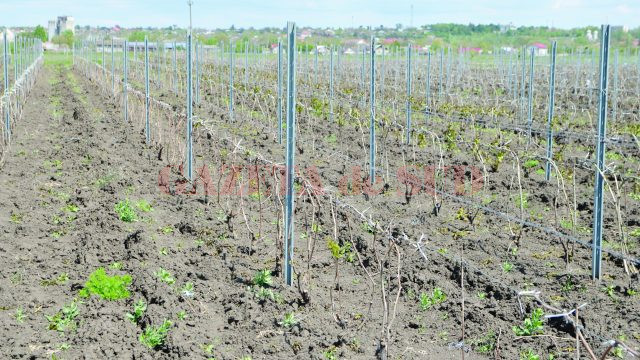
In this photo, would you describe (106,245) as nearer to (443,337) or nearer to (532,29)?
(443,337)

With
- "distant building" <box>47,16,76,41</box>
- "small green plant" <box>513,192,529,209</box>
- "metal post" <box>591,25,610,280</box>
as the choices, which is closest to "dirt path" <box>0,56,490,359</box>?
"metal post" <box>591,25,610,280</box>

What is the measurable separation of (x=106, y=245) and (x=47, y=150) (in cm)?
620

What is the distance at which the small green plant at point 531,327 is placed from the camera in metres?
5.17

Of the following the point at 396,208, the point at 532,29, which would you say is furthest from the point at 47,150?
the point at 532,29

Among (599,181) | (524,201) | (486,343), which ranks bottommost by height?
(486,343)

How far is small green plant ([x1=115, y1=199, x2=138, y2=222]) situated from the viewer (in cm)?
768

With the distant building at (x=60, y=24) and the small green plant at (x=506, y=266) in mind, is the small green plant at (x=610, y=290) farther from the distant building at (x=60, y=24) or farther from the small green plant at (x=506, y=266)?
the distant building at (x=60, y=24)

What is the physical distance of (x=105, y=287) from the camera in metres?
5.52

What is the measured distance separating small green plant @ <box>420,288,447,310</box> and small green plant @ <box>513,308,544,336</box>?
0.71 m

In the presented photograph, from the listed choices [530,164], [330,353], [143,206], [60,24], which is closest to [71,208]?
[143,206]

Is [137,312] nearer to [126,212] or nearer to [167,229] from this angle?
[167,229]

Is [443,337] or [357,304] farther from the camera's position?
[357,304]

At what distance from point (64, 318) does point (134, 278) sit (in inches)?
30.8

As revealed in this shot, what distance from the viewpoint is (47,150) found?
485 inches
